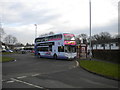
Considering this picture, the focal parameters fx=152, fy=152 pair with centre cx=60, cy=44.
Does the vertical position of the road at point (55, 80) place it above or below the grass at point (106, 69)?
below

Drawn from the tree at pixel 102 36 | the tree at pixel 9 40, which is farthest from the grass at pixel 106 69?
the tree at pixel 9 40

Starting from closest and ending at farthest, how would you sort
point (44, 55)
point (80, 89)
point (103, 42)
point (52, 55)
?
point (80, 89) → point (52, 55) → point (44, 55) → point (103, 42)

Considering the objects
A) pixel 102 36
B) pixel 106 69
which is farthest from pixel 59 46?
pixel 102 36

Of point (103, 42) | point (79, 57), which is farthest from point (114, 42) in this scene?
point (79, 57)

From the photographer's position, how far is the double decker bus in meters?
24.0

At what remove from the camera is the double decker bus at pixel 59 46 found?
24000 mm

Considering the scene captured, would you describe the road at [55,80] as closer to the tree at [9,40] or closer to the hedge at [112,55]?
the hedge at [112,55]

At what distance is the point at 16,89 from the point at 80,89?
2901 mm

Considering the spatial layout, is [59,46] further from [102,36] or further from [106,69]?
[102,36]

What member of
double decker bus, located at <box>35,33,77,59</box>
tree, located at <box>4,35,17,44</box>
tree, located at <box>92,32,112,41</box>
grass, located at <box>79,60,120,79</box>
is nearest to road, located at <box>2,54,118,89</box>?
grass, located at <box>79,60,120,79</box>

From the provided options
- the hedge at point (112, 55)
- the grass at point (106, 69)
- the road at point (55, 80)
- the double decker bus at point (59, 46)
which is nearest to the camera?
the road at point (55, 80)

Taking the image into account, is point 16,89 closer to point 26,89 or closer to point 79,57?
point 26,89

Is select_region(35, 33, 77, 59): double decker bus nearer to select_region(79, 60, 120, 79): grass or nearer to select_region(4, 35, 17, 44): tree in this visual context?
select_region(79, 60, 120, 79): grass

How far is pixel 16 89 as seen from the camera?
6.93m
